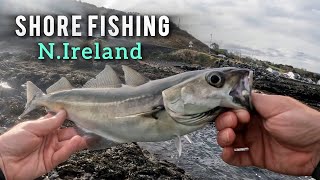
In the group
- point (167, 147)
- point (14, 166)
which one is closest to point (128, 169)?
point (167, 147)

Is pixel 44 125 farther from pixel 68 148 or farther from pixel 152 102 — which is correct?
pixel 152 102

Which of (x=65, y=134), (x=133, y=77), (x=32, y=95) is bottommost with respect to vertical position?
(x=65, y=134)

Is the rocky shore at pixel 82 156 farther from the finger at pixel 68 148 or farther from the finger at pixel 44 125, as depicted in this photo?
the finger at pixel 44 125

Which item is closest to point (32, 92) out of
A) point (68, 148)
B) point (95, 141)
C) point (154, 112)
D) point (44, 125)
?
point (44, 125)

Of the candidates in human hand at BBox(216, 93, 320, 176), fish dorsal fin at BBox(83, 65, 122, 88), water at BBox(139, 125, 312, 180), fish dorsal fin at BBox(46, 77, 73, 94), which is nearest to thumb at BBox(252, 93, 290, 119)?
human hand at BBox(216, 93, 320, 176)

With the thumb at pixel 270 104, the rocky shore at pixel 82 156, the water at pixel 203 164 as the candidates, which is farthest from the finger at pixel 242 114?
the water at pixel 203 164

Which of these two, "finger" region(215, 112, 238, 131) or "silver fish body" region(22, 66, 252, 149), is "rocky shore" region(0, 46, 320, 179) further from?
"finger" region(215, 112, 238, 131)

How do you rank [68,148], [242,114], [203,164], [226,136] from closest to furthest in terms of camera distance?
[242,114] → [226,136] → [68,148] → [203,164]
